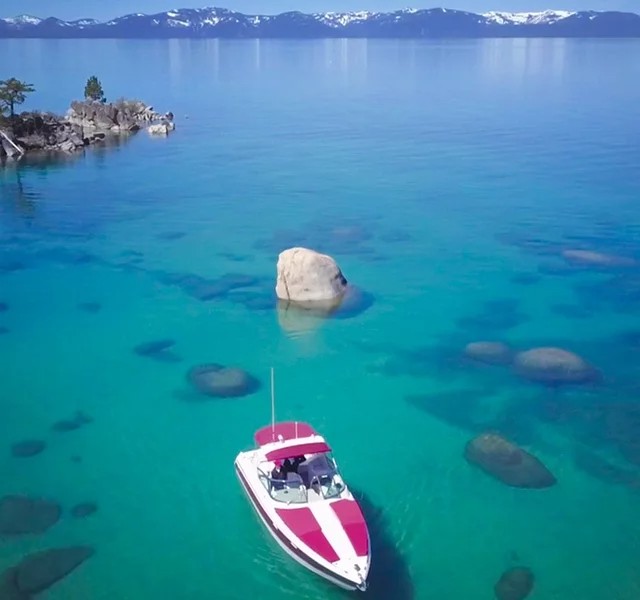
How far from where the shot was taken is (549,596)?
19.4 m

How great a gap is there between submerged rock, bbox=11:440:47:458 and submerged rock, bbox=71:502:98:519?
3566mm

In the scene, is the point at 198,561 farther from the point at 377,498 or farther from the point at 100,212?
the point at 100,212

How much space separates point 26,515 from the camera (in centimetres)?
2198

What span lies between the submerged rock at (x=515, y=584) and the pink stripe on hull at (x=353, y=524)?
403 centimetres

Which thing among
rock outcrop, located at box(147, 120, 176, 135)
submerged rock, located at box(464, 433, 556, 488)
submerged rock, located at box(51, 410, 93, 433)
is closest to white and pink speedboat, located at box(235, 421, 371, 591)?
submerged rock, located at box(464, 433, 556, 488)

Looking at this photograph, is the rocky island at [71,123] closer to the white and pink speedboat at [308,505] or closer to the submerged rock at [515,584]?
the white and pink speedboat at [308,505]

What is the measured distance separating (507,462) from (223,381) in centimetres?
1154

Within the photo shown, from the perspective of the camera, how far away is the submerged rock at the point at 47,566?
19281mm

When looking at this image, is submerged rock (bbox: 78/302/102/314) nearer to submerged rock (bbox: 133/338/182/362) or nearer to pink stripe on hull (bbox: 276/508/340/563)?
submerged rock (bbox: 133/338/182/362)

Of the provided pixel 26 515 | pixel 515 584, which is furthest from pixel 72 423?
pixel 515 584

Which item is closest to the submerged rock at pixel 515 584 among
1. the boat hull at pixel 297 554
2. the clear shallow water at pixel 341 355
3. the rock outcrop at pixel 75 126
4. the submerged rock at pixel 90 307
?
the clear shallow water at pixel 341 355

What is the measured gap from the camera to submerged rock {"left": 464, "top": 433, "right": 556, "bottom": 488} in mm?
23547

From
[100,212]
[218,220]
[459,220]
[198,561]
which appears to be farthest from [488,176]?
[198,561]

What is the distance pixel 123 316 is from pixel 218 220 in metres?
17.7
